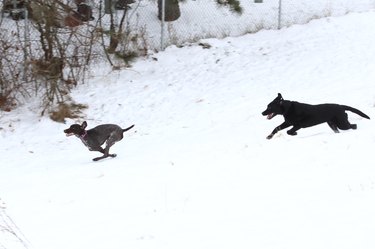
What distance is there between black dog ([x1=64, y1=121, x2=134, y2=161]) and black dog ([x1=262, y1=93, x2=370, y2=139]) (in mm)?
2704

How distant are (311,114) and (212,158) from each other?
175 cm

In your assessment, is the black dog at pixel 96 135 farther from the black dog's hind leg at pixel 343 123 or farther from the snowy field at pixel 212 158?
the black dog's hind leg at pixel 343 123

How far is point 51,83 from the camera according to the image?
44.2ft

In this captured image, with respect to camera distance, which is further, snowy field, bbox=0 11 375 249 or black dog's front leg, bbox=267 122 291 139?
black dog's front leg, bbox=267 122 291 139

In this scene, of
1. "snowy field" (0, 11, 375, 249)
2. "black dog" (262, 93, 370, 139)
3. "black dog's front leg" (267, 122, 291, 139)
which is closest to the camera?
"snowy field" (0, 11, 375, 249)

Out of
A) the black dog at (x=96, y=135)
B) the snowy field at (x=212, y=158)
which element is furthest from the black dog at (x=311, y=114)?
the black dog at (x=96, y=135)

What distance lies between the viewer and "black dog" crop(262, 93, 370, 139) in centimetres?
824

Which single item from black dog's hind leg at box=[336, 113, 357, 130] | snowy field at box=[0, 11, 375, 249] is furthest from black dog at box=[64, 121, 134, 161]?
black dog's hind leg at box=[336, 113, 357, 130]

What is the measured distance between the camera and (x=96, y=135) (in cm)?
912

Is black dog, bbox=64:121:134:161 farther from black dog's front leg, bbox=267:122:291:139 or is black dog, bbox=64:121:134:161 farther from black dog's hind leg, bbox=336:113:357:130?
black dog's hind leg, bbox=336:113:357:130

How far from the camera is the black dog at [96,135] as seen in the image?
29.3 ft

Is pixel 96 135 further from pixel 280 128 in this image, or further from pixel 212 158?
pixel 280 128

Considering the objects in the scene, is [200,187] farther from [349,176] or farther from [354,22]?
[354,22]

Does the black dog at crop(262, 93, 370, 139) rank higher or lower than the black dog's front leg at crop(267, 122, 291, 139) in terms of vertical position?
higher
